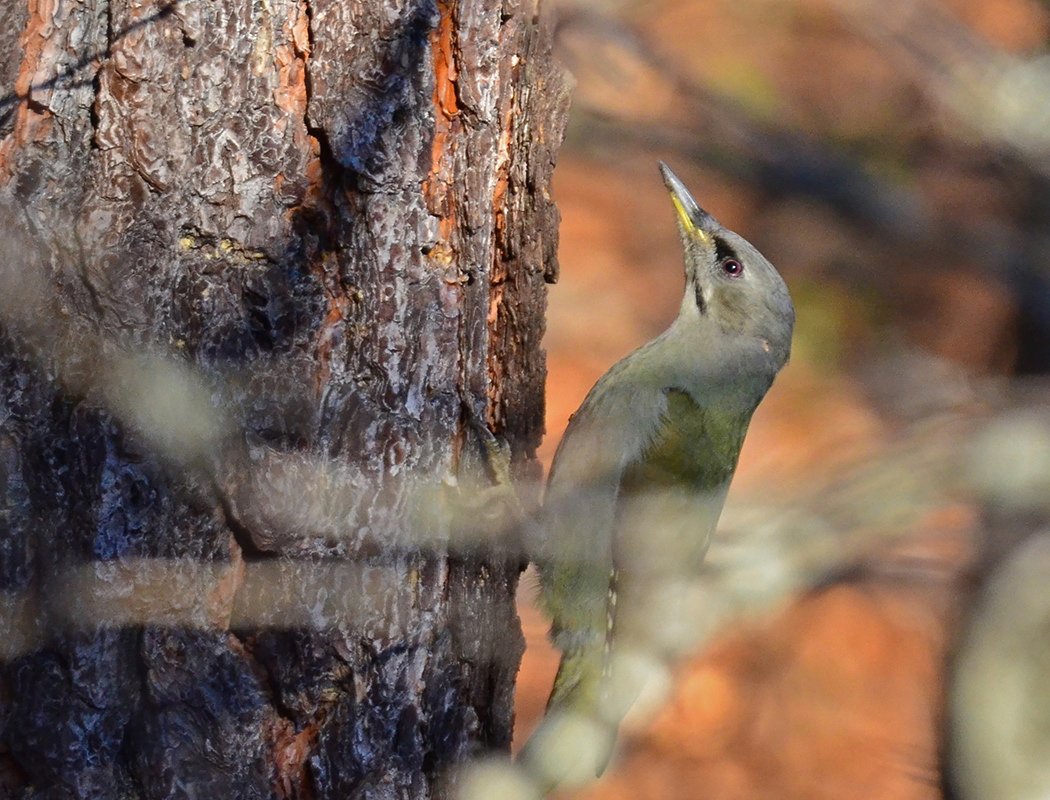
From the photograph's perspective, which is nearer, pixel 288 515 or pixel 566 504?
pixel 288 515

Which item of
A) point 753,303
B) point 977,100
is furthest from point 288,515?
point 977,100

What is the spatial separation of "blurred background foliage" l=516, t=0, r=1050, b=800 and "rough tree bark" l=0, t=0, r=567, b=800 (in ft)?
6.43

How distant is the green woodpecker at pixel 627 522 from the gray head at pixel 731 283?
15 millimetres

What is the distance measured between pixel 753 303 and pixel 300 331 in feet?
5.53

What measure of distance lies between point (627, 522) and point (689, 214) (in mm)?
937

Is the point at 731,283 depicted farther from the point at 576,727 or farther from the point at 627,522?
the point at 576,727

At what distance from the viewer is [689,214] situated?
10.8 feet

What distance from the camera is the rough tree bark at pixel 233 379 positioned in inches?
72.2

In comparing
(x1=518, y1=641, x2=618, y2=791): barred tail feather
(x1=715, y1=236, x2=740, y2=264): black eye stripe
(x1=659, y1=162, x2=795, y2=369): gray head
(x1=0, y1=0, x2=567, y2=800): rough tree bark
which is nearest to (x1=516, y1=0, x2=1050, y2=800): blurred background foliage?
(x1=659, y1=162, x2=795, y2=369): gray head

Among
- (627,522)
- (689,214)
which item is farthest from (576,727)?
(689,214)

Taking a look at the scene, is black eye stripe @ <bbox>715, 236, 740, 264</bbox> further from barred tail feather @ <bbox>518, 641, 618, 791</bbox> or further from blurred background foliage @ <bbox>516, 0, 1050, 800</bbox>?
barred tail feather @ <bbox>518, 641, 618, 791</bbox>

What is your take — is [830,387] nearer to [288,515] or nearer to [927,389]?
[927,389]

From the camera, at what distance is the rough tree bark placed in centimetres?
183

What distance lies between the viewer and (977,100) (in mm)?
3309
